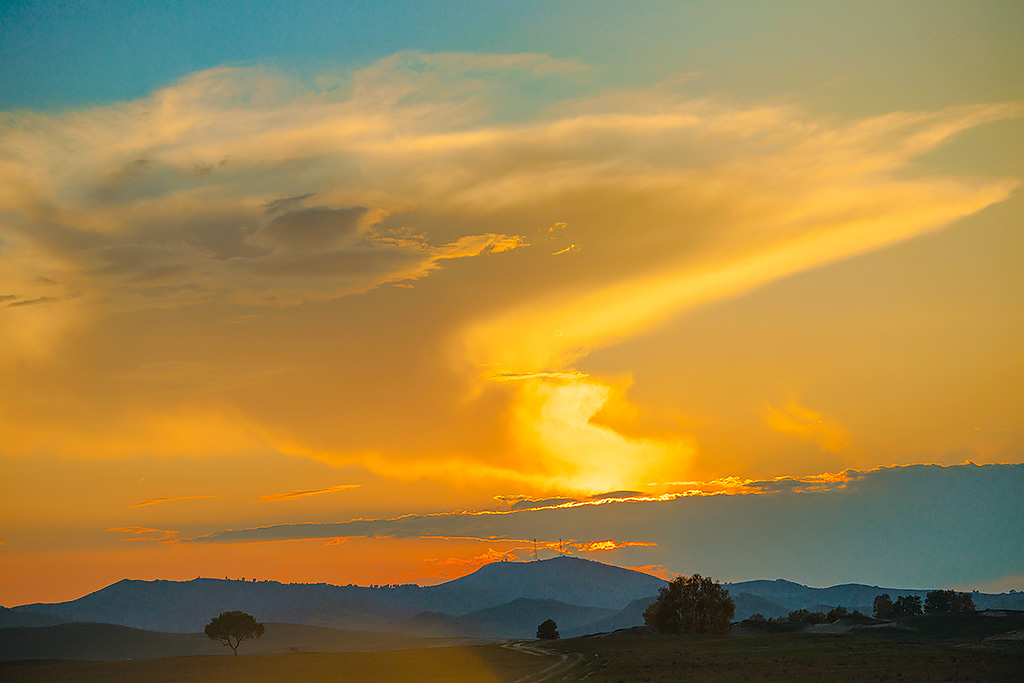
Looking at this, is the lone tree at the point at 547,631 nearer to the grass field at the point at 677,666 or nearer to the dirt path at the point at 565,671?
the grass field at the point at 677,666

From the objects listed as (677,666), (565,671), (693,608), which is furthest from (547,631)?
(677,666)

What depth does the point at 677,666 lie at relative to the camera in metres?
86.2

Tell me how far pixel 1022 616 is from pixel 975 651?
79.4m

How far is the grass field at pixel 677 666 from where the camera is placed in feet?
237

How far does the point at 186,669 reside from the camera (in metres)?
141

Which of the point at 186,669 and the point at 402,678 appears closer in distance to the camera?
the point at 402,678

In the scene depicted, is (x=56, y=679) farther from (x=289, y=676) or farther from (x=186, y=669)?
(x=289, y=676)

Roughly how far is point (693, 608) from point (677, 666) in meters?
87.0

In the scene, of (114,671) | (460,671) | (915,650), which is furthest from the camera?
(114,671)

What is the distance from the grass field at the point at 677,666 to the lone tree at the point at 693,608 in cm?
2379

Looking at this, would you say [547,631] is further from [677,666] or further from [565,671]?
[677,666]

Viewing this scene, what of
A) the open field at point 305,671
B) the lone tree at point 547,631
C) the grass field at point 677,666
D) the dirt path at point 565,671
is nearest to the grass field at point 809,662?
the grass field at point 677,666

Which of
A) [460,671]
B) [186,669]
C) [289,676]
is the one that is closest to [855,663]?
[460,671]

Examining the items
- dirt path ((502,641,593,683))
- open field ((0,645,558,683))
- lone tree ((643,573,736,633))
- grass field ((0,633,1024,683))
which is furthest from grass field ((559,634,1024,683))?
lone tree ((643,573,736,633))
